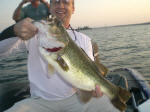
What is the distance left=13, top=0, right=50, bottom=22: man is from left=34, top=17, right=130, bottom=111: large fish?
183 inches

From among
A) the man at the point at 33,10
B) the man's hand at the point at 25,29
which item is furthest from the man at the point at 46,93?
the man at the point at 33,10

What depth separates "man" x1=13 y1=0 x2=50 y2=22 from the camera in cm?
798

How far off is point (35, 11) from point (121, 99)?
5.37 meters

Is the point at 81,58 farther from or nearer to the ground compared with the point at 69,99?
farther from the ground

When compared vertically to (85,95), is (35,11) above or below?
above

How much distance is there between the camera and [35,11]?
8219 mm

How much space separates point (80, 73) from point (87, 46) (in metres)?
1.79

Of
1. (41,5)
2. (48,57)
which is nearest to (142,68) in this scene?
(41,5)

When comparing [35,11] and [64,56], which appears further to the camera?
[35,11]

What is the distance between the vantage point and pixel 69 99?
4699 millimetres

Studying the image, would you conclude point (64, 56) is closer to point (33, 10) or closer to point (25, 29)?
point (25, 29)

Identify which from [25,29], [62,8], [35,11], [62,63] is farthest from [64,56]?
[35,11]

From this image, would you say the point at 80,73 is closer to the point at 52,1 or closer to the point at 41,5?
the point at 52,1

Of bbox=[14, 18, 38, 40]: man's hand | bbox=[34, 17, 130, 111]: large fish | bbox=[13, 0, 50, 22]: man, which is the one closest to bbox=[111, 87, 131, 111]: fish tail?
bbox=[34, 17, 130, 111]: large fish
